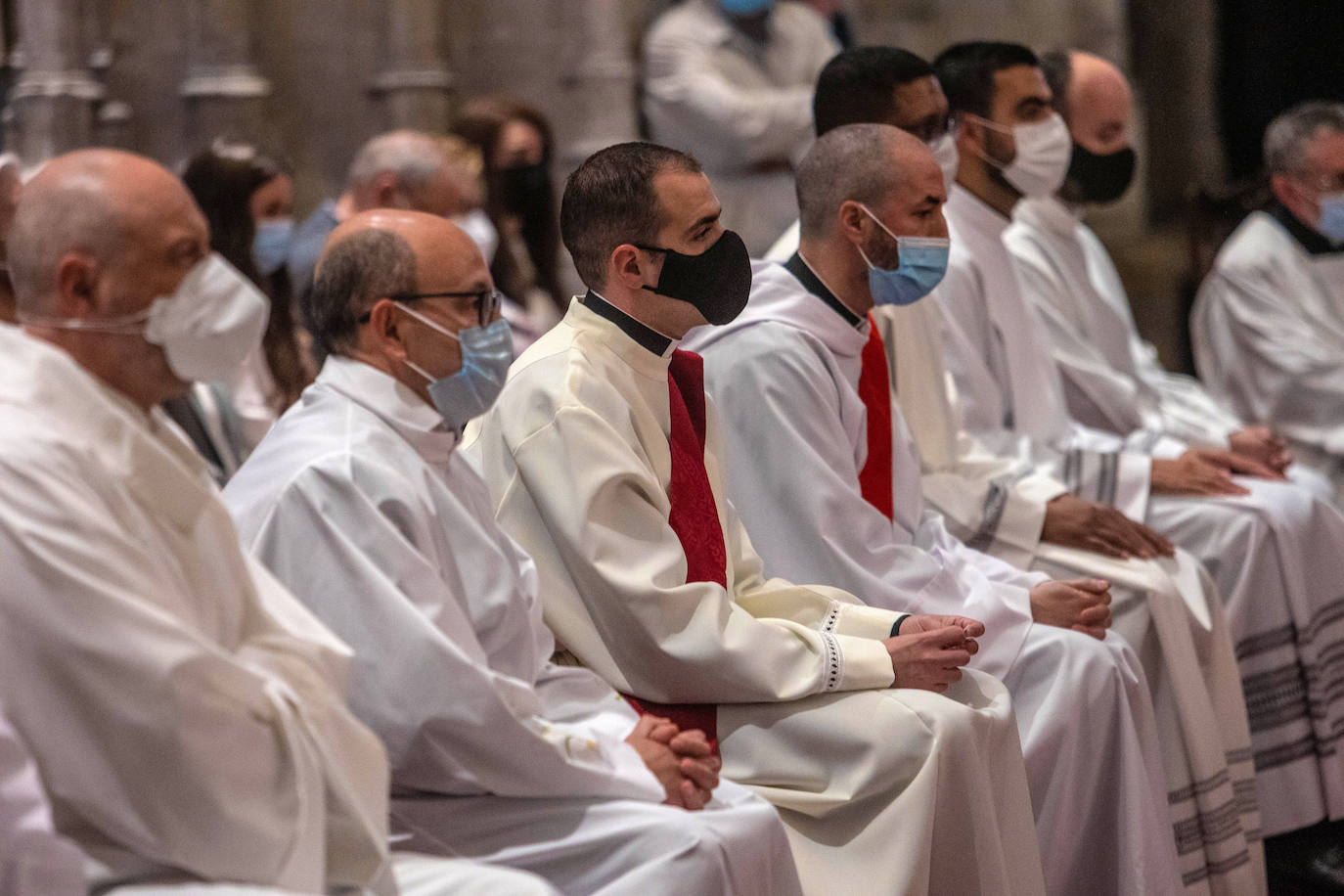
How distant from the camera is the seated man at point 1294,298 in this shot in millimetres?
7016

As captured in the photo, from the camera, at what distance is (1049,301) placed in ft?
20.4

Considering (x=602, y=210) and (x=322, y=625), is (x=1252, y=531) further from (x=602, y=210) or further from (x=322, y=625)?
(x=322, y=625)

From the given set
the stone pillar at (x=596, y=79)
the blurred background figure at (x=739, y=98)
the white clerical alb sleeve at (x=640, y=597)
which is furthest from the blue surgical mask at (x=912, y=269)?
the stone pillar at (x=596, y=79)

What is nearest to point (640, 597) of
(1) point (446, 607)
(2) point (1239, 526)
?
(1) point (446, 607)

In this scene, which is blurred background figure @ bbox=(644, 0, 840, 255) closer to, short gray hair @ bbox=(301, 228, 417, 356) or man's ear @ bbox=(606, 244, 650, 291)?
man's ear @ bbox=(606, 244, 650, 291)

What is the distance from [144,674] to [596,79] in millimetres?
6240

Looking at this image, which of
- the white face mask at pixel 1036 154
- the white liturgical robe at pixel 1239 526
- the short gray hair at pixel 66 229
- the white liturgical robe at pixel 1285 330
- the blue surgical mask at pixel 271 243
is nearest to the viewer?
the short gray hair at pixel 66 229

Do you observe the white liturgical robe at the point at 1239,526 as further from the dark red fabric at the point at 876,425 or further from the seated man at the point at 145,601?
the seated man at the point at 145,601

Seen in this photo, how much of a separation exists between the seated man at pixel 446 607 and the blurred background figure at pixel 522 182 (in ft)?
13.9

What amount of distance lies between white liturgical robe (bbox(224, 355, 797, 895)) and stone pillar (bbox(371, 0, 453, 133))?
491cm

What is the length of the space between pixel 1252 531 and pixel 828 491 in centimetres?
189

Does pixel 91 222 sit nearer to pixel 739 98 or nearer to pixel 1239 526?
pixel 1239 526

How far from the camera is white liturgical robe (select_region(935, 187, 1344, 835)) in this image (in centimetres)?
533

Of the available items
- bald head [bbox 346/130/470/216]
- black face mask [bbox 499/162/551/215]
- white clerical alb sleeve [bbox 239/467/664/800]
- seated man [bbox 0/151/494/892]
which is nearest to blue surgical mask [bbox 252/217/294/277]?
bald head [bbox 346/130/470/216]
